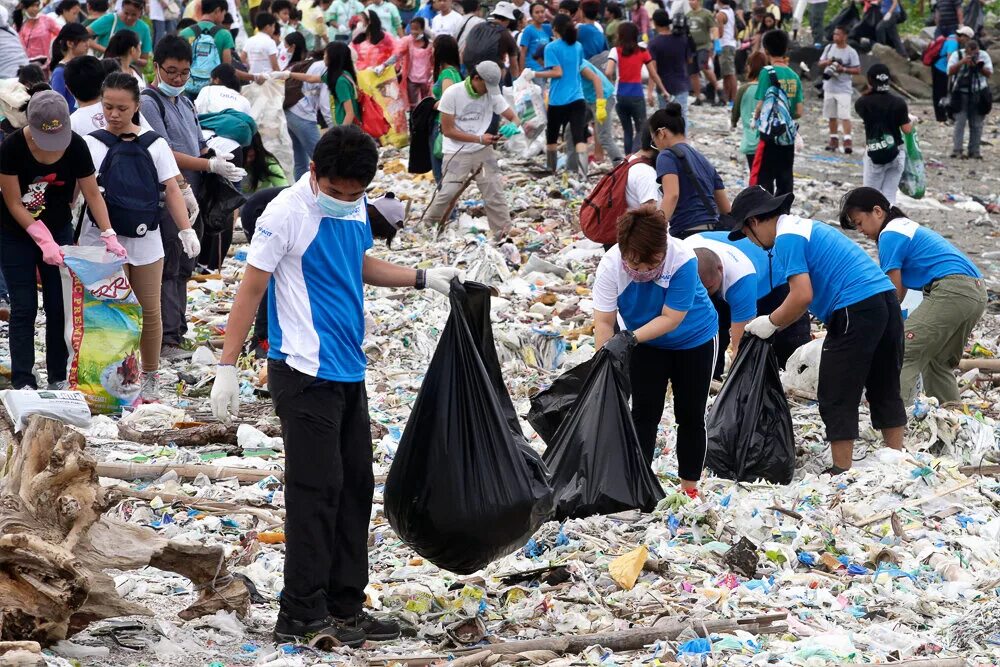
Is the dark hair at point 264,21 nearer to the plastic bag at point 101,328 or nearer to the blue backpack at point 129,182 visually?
the blue backpack at point 129,182

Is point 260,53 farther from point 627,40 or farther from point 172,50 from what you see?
point 172,50

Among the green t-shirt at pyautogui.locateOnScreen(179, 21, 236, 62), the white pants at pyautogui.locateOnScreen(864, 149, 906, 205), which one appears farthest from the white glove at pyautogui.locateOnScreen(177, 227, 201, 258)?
the white pants at pyautogui.locateOnScreen(864, 149, 906, 205)

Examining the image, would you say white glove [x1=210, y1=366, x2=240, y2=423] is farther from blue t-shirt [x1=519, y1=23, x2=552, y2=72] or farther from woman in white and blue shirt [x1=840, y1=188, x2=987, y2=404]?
blue t-shirt [x1=519, y1=23, x2=552, y2=72]

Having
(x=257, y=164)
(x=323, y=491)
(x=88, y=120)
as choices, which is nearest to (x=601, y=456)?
(x=323, y=491)

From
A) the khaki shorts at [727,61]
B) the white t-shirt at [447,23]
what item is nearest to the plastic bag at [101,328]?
the white t-shirt at [447,23]

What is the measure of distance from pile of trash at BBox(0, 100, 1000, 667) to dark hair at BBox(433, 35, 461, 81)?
4.72 metres

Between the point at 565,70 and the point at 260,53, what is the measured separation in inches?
173

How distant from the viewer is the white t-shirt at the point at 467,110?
10820 millimetres

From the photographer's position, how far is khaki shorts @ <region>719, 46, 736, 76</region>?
19.4m

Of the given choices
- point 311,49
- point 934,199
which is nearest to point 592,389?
point 934,199

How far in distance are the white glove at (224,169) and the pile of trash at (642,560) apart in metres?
1.19

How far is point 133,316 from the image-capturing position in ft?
23.1

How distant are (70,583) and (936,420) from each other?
16.5 ft

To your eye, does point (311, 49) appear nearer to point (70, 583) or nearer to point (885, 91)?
point (885, 91)
